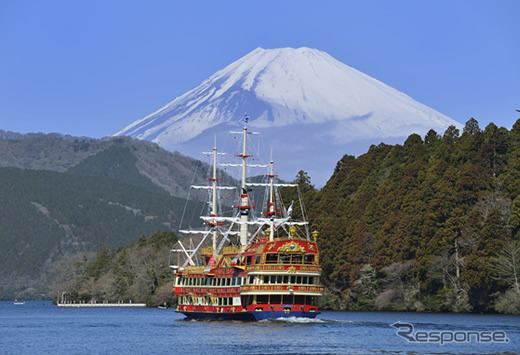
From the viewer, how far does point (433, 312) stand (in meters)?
105

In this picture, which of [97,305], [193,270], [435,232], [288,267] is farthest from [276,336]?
[97,305]

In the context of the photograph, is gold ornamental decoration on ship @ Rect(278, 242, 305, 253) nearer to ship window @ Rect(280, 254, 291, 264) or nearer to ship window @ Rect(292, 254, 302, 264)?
ship window @ Rect(280, 254, 291, 264)

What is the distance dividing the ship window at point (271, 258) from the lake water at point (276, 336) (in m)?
4.60

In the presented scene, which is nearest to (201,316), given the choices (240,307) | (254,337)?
(240,307)

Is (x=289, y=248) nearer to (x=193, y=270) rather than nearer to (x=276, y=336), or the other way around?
(x=276, y=336)

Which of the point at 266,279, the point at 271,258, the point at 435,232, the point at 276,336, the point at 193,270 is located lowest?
the point at 276,336

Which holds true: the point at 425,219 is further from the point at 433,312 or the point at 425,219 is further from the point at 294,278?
the point at 294,278

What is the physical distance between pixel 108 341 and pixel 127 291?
8108cm

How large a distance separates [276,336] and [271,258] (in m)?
12.3

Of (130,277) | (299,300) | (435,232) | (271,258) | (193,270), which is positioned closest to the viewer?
Answer: (271,258)

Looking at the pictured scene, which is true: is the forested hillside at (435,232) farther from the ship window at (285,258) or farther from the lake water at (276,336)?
the ship window at (285,258)

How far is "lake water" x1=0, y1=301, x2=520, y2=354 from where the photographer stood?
6600 centimetres

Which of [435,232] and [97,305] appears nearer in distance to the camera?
[435,232]

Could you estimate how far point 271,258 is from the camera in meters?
84.6
